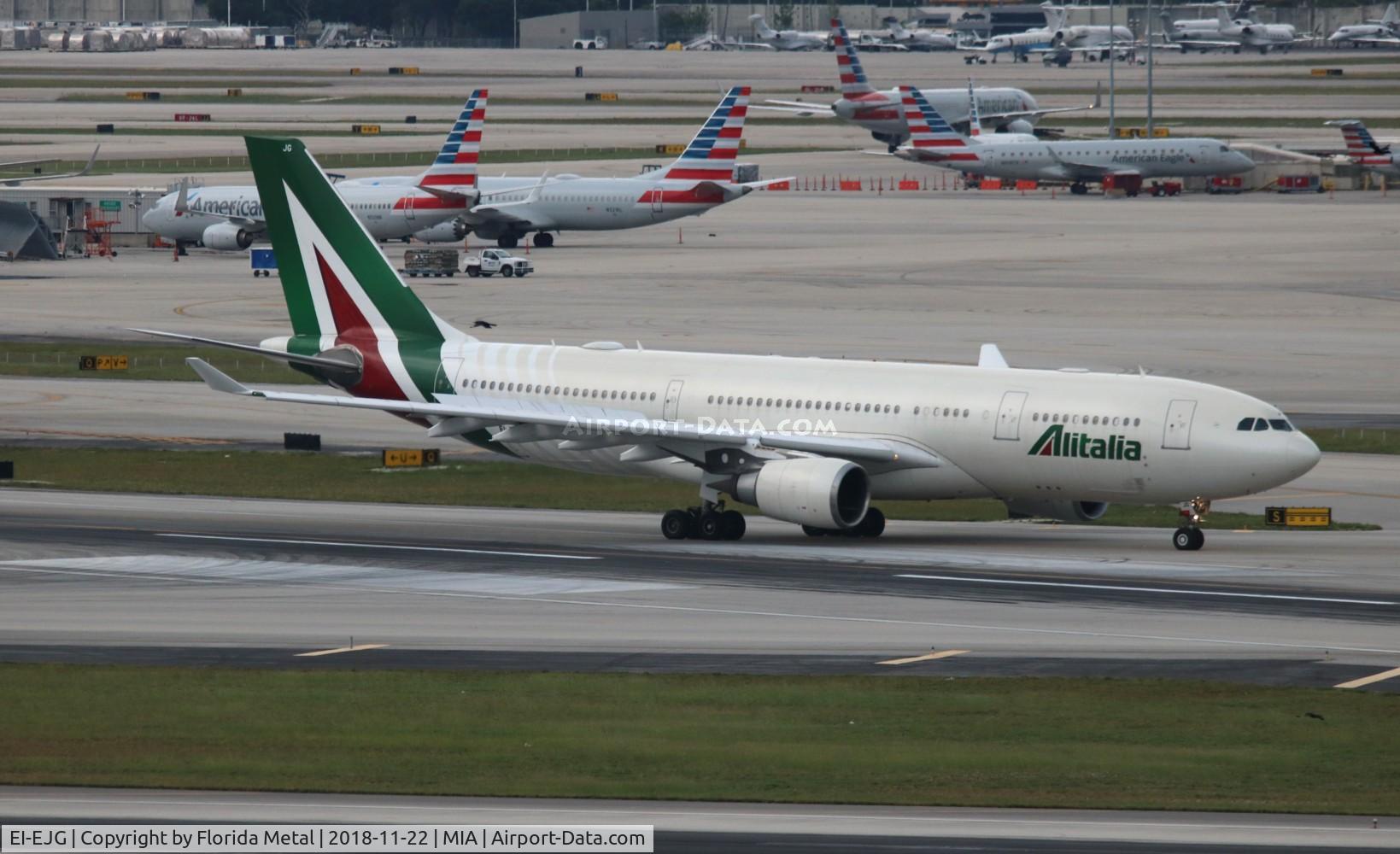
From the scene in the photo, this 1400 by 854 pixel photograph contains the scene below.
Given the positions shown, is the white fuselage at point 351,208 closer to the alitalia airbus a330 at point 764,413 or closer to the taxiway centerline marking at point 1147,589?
the alitalia airbus a330 at point 764,413

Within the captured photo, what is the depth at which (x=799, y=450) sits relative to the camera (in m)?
47.6

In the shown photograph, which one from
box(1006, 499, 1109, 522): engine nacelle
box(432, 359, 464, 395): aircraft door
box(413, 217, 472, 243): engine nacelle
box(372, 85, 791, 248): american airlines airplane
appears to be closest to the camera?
box(1006, 499, 1109, 522): engine nacelle

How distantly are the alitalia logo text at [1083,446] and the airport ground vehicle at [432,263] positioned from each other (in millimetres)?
73997

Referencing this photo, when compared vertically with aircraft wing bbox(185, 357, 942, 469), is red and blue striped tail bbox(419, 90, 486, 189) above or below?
above

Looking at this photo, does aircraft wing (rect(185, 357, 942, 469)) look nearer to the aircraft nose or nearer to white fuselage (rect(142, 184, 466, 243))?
the aircraft nose

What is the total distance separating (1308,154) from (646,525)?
424 ft

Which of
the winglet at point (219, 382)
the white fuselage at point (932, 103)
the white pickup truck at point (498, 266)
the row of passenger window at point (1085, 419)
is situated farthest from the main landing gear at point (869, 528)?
the white fuselage at point (932, 103)

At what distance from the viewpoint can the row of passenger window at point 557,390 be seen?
51.0 meters

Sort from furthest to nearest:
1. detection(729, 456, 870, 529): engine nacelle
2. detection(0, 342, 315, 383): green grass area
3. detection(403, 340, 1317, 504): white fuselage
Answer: detection(0, 342, 315, 383): green grass area → detection(729, 456, 870, 529): engine nacelle → detection(403, 340, 1317, 504): white fuselage

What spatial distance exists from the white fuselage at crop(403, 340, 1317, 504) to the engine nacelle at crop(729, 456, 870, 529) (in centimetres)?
99

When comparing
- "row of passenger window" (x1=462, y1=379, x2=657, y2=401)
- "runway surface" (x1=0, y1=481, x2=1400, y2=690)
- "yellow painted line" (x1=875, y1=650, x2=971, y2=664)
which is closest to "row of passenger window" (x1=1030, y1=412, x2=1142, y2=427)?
"runway surface" (x1=0, y1=481, x2=1400, y2=690)

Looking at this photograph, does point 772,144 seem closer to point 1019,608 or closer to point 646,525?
point 646,525

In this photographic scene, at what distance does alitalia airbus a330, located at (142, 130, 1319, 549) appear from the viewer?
148 ft

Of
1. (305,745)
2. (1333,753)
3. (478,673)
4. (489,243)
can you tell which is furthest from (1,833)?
(489,243)
